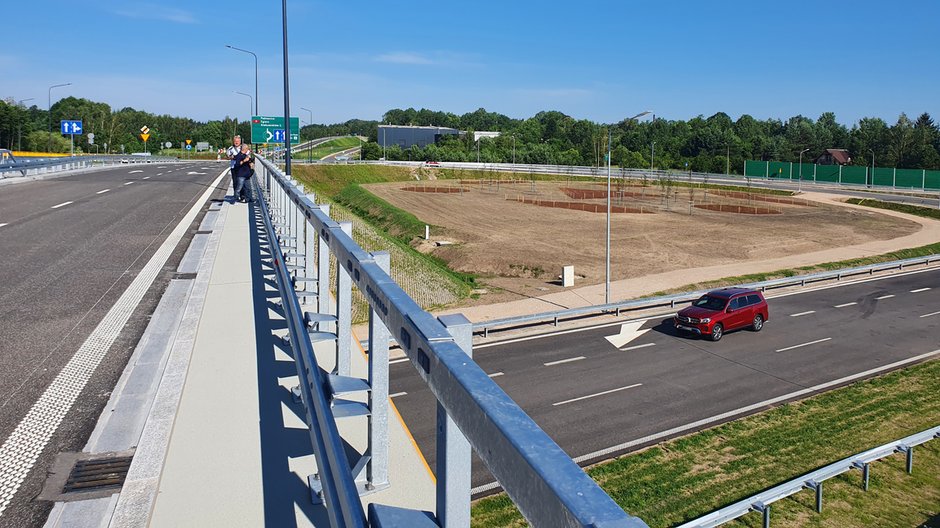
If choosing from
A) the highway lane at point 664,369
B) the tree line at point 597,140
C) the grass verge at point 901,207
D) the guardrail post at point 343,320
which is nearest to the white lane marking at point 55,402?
the guardrail post at point 343,320

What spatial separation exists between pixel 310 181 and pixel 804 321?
63.4 m

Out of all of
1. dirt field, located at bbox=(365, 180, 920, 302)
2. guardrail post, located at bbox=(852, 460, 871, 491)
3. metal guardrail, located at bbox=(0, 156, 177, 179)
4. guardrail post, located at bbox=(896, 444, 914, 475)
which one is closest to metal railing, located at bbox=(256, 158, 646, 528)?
guardrail post, located at bbox=(852, 460, 871, 491)

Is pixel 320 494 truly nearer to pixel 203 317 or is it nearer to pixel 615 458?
pixel 203 317

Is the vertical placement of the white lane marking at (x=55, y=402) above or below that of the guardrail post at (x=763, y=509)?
above

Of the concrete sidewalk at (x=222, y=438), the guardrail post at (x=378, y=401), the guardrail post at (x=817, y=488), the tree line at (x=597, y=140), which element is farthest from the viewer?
the tree line at (x=597, y=140)

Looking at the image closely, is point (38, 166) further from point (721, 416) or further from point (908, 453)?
point (908, 453)

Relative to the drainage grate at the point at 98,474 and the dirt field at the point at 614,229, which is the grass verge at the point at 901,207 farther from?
the drainage grate at the point at 98,474

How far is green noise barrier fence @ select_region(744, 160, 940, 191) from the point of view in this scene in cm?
9825

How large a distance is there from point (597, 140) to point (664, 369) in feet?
344

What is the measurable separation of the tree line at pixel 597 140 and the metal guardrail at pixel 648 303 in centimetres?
6235

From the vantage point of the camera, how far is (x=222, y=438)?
4395mm

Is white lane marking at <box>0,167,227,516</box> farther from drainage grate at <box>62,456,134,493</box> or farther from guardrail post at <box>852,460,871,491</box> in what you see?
guardrail post at <box>852,460,871,491</box>

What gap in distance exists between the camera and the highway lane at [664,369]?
19016 mm

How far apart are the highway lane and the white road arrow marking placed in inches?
12.2
